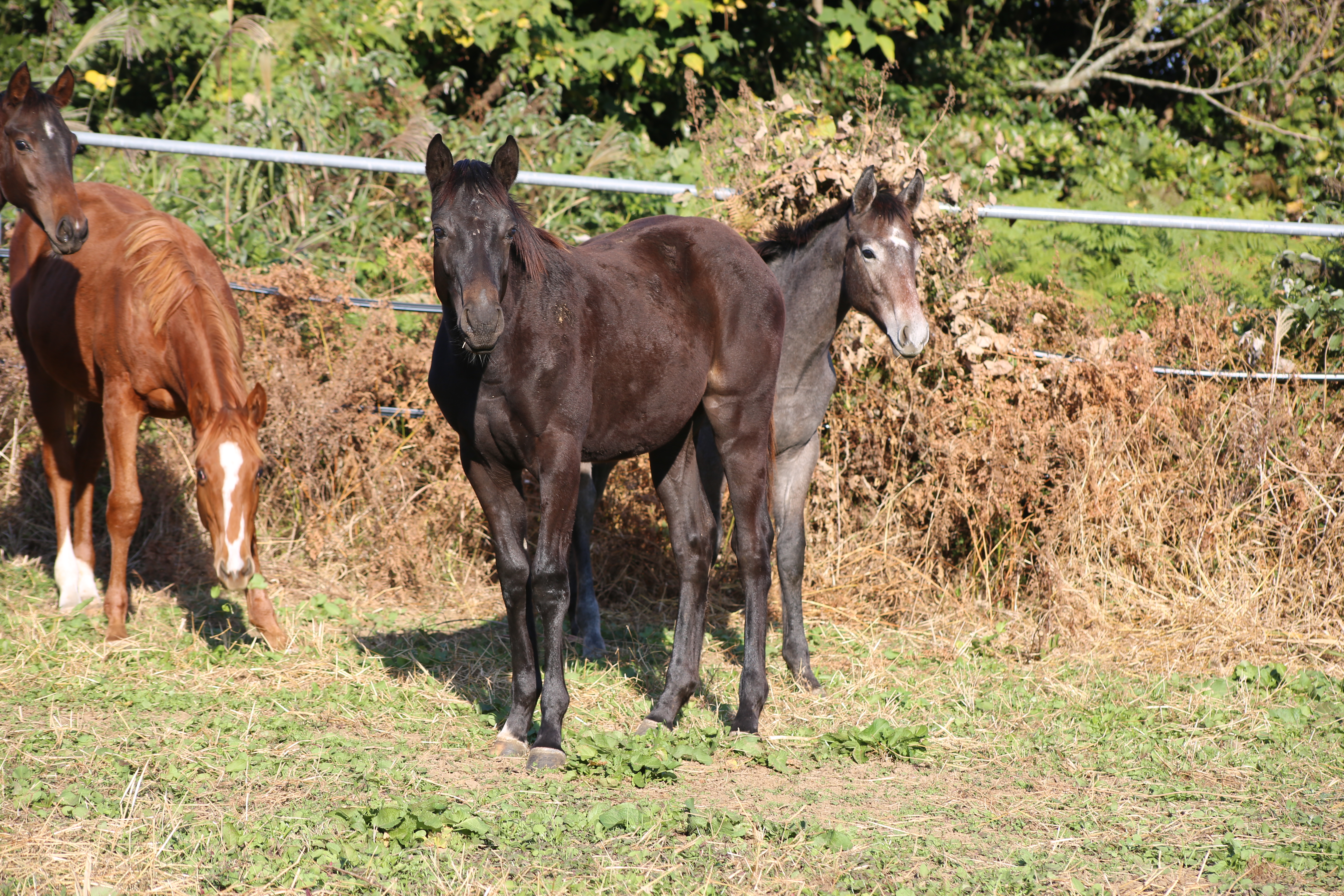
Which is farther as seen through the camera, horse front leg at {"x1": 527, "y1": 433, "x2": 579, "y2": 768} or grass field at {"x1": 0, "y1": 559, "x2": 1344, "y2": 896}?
horse front leg at {"x1": 527, "y1": 433, "x2": 579, "y2": 768}

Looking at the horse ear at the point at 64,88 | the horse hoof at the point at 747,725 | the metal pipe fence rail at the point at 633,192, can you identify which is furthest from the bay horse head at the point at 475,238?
the horse ear at the point at 64,88

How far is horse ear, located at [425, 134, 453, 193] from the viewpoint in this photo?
146 inches

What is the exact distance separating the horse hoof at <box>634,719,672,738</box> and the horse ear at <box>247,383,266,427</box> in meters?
2.01

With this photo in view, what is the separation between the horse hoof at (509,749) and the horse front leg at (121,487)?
2226 millimetres

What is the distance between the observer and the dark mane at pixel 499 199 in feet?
12.1

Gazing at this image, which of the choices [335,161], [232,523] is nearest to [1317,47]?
[335,161]

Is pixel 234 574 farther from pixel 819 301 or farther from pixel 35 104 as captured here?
pixel 819 301

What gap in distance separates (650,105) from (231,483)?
7357 millimetres

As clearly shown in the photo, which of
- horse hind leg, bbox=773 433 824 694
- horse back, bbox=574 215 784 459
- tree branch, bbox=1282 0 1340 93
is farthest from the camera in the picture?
tree branch, bbox=1282 0 1340 93

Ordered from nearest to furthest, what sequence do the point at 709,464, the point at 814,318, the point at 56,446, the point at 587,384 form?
the point at 587,384
the point at 709,464
the point at 814,318
the point at 56,446

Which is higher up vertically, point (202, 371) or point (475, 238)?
point (475, 238)

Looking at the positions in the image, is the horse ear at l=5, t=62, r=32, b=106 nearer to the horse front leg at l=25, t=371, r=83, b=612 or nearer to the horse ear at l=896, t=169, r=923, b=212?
the horse front leg at l=25, t=371, r=83, b=612

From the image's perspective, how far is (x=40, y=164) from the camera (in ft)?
17.5

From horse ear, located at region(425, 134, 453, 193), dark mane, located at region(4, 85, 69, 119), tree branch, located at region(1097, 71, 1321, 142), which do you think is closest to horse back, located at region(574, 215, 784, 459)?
horse ear, located at region(425, 134, 453, 193)
